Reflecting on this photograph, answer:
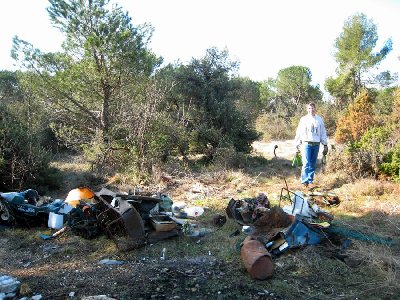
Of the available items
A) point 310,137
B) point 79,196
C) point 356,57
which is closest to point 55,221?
point 79,196

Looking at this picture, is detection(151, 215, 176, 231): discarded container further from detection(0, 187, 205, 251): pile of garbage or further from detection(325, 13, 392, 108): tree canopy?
detection(325, 13, 392, 108): tree canopy

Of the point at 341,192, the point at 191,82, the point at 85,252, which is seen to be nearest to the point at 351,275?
the point at 85,252

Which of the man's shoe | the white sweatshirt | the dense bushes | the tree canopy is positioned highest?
the tree canopy

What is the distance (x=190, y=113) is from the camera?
1163cm

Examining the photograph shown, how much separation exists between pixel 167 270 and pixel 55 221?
2254mm

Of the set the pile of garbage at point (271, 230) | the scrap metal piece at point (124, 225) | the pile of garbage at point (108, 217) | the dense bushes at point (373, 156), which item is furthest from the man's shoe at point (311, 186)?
the scrap metal piece at point (124, 225)

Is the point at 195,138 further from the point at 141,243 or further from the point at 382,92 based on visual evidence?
the point at 382,92

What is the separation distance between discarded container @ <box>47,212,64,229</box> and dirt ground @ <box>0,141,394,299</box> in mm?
285

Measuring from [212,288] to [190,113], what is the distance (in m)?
8.68

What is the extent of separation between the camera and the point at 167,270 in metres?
3.74

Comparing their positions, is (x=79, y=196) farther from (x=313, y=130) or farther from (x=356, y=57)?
(x=356, y=57)

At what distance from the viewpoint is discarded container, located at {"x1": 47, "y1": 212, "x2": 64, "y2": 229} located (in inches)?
201

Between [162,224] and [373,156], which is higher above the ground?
[373,156]

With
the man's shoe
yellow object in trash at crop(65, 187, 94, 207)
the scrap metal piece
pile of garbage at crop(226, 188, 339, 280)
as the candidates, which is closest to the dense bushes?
the man's shoe
